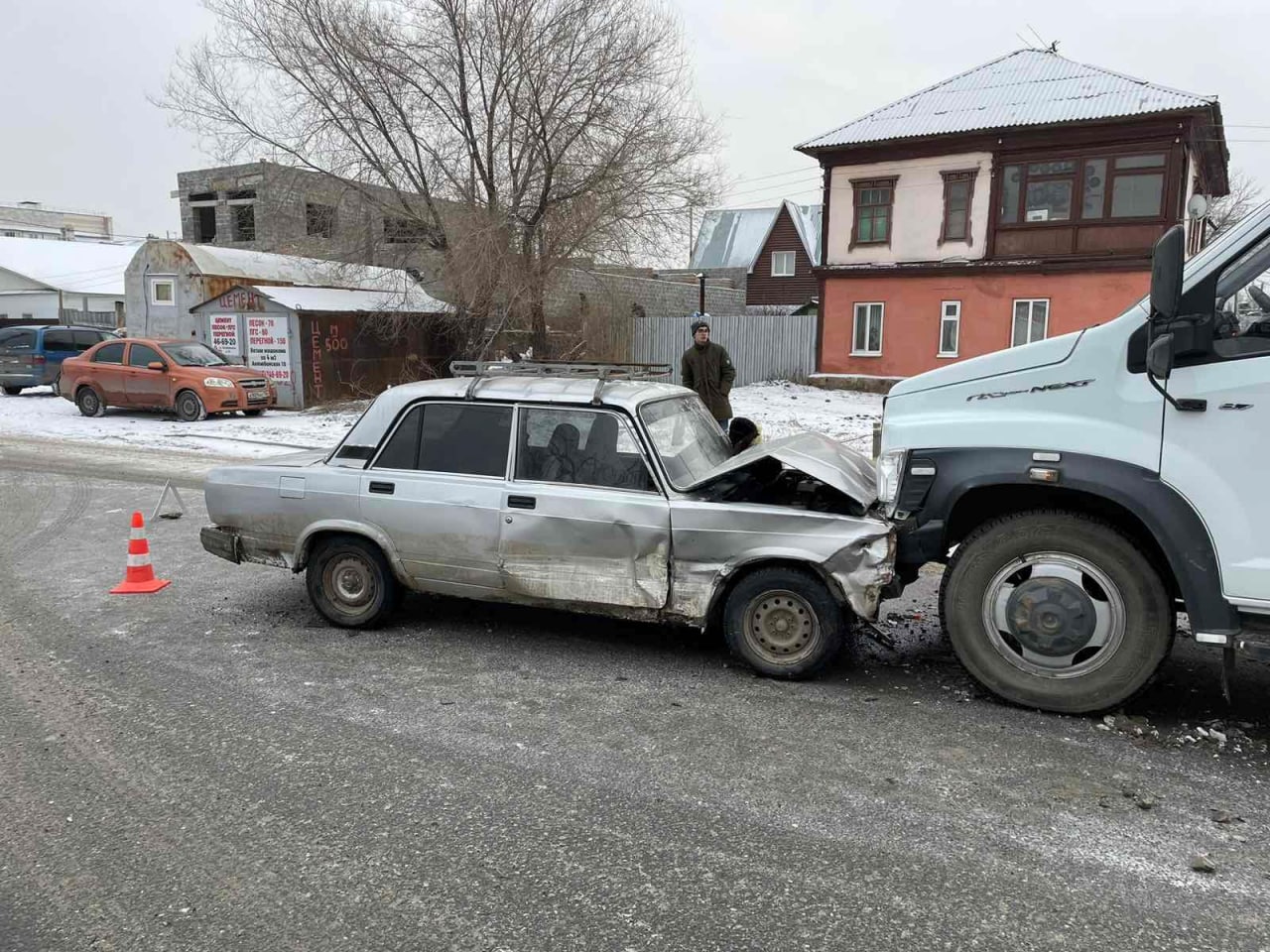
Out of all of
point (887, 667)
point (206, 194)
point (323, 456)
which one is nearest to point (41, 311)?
point (206, 194)

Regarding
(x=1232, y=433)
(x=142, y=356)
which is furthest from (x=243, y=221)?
(x=1232, y=433)

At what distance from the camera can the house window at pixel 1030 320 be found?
934 inches

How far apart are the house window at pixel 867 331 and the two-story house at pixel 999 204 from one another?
0.04 metres

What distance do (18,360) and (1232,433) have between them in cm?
2645

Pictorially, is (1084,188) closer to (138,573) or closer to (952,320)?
(952,320)

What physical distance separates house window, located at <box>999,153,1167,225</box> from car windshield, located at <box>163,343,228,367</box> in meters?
19.2

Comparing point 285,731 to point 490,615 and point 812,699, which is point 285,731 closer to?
point 490,615

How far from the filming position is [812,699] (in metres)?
4.59

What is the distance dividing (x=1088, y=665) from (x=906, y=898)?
1853mm

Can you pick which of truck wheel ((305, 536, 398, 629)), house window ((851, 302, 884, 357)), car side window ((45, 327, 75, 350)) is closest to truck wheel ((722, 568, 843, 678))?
truck wheel ((305, 536, 398, 629))

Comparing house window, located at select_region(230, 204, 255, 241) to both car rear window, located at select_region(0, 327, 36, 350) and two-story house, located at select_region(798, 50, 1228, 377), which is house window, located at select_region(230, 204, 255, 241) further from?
two-story house, located at select_region(798, 50, 1228, 377)

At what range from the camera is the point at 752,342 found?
27562 millimetres

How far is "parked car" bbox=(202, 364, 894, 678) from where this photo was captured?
4.71 metres

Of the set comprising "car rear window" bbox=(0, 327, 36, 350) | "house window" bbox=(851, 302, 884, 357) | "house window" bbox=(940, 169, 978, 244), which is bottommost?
"car rear window" bbox=(0, 327, 36, 350)
